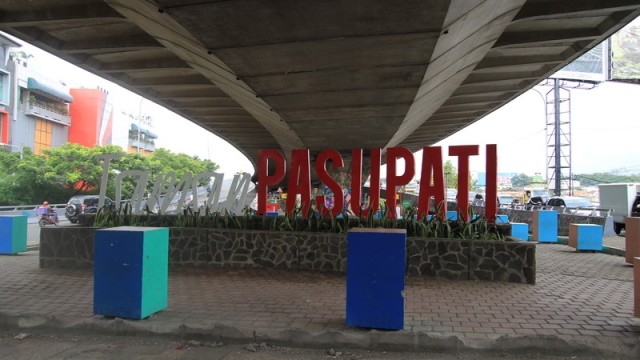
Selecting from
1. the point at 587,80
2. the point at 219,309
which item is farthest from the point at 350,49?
the point at 587,80

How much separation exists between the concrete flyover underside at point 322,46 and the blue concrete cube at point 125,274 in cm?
350

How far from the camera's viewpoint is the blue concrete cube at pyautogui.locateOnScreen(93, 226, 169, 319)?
586cm

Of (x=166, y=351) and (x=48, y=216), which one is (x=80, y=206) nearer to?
(x=48, y=216)

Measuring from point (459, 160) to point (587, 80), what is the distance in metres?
46.9

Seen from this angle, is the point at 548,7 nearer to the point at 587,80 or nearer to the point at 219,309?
the point at 219,309

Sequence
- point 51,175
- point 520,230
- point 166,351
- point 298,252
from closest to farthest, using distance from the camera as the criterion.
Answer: point 166,351
point 298,252
point 520,230
point 51,175

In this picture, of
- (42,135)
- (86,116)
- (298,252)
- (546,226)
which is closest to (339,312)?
(298,252)

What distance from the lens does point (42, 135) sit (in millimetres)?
53062

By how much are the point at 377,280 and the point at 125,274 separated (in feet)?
10.4

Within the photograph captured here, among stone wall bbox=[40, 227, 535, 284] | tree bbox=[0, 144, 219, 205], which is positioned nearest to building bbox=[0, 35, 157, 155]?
tree bbox=[0, 144, 219, 205]

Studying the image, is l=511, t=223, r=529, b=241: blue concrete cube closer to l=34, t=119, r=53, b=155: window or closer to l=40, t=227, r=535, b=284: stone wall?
l=40, t=227, r=535, b=284: stone wall

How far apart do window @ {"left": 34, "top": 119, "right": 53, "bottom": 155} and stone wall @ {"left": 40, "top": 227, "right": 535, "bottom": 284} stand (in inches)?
1915

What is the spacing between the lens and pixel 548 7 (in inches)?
404

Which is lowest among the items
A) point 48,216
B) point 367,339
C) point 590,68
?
point 367,339
